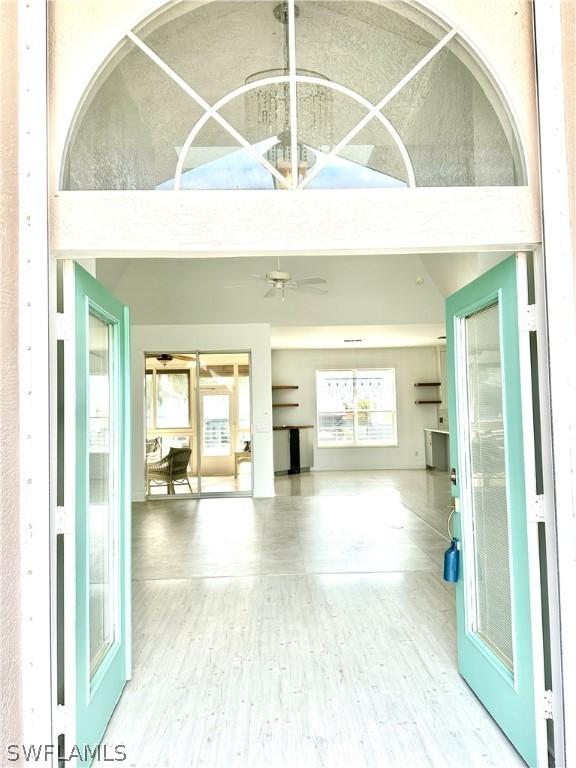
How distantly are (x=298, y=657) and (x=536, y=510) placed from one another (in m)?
1.75

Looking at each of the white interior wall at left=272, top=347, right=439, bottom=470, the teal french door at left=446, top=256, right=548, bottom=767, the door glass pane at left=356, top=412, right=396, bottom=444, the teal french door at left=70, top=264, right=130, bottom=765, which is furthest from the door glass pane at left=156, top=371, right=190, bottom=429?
the teal french door at left=446, top=256, right=548, bottom=767

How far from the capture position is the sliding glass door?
8492 mm

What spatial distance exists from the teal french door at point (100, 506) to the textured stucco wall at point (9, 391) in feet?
0.96

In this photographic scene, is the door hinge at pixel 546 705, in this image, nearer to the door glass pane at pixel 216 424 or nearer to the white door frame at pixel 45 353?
the white door frame at pixel 45 353

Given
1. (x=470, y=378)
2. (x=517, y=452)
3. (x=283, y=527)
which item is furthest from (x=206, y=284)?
(x=517, y=452)

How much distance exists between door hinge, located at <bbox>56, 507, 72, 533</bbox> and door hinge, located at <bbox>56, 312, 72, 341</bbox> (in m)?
0.62

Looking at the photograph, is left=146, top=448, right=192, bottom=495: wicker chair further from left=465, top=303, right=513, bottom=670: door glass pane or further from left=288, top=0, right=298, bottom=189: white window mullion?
left=288, top=0, right=298, bottom=189: white window mullion

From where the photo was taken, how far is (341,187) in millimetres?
2021

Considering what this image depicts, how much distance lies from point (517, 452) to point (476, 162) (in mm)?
1162

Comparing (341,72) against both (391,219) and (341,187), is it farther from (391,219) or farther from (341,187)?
(391,219)

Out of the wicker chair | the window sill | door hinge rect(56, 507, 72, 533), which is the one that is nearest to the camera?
door hinge rect(56, 507, 72, 533)

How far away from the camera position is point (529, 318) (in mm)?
2012

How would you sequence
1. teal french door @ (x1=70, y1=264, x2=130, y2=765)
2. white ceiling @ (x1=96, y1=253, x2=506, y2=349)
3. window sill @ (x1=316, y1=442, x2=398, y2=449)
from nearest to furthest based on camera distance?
teal french door @ (x1=70, y1=264, x2=130, y2=765) → white ceiling @ (x1=96, y1=253, x2=506, y2=349) → window sill @ (x1=316, y1=442, x2=398, y2=449)

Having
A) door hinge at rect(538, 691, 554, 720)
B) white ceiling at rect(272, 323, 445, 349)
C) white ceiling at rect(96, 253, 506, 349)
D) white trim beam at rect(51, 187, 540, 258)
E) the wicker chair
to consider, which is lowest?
door hinge at rect(538, 691, 554, 720)
